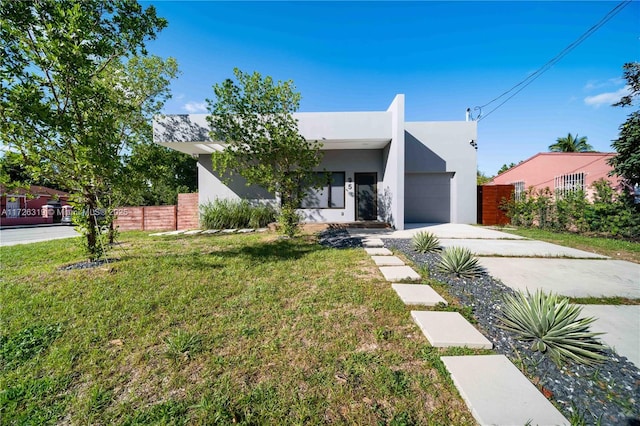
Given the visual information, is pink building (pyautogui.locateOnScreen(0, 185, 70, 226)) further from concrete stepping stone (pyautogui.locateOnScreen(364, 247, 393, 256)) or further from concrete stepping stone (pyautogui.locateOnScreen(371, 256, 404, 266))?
concrete stepping stone (pyautogui.locateOnScreen(371, 256, 404, 266))

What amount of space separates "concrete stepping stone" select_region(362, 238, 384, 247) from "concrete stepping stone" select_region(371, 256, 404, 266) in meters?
1.03

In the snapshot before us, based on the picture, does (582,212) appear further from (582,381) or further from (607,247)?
(582,381)

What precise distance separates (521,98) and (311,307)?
1342 centimetres

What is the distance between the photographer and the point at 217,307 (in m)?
2.71

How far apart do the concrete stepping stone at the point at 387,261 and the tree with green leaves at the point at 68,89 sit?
4831mm

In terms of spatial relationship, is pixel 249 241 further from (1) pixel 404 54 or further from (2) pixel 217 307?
(1) pixel 404 54

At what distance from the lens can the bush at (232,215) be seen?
9.16m

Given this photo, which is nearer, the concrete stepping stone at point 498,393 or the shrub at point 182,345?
the concrete stepping stone at point 498,393

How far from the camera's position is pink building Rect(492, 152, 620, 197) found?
10.7m

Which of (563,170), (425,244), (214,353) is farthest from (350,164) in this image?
(563,170)

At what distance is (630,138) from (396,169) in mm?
6732

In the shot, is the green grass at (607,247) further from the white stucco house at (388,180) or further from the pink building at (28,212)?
the pink building at (28,212)

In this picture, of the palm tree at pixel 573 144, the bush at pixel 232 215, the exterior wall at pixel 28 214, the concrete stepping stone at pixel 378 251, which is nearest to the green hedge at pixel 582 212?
the concrete stepping stone at pixel 378 251

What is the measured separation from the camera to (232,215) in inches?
363
